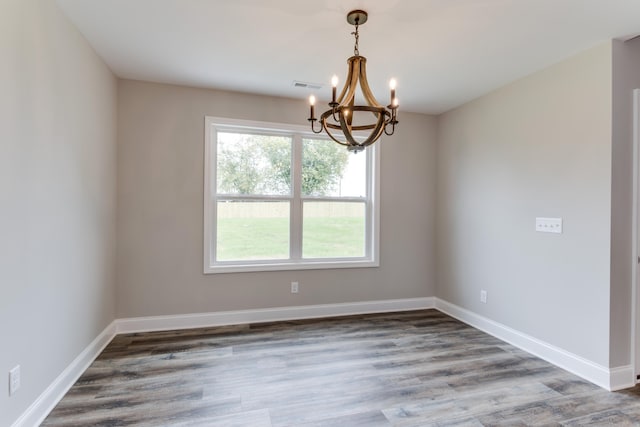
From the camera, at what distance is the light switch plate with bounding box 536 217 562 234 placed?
8.90 ft

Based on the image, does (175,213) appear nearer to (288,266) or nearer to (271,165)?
(271,165)

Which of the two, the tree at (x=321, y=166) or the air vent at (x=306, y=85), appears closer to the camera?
the air vent at (x=306, y=85)

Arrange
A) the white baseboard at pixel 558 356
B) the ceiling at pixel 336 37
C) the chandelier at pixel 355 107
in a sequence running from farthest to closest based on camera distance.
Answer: the white baseboard at pixel 558 356 < the ceiling at pixel 336 37 < the chandelier at pixel 355 107

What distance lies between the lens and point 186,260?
3422 millimetres

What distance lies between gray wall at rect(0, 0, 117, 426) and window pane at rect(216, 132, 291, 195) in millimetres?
1153

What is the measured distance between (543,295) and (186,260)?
11.3 ft

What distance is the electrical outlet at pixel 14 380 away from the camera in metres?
1.65

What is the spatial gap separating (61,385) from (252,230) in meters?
2.06

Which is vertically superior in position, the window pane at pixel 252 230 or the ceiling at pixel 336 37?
the ceiling at pixel 336 37

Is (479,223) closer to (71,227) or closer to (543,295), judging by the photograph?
(543,295)

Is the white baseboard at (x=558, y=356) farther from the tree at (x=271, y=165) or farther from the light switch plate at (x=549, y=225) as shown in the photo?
the tree at (x=271, y=165)

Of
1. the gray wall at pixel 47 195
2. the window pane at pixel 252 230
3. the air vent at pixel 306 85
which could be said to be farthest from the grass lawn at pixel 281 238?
the air vent at pixel 306 85

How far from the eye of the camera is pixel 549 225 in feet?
9.16

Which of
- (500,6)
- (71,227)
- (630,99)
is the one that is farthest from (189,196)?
(630,99)
